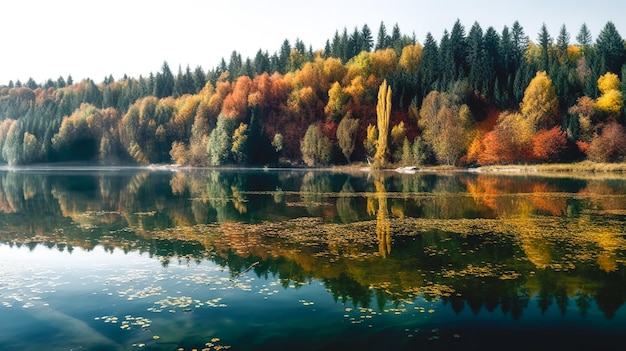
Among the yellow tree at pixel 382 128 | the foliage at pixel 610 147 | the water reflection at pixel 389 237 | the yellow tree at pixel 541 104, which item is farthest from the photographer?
the yellow tree at pixel 382 128

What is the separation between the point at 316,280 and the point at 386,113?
95.3 metres

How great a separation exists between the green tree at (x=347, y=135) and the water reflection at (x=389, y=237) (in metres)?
60.7

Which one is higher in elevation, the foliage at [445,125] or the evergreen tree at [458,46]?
the evergreen tree at [458,46]

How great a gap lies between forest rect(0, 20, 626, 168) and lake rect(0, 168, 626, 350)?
66.4 metres

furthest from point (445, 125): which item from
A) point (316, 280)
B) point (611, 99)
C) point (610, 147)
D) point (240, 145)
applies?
point (316, 280)

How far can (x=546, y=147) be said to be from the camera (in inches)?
3834

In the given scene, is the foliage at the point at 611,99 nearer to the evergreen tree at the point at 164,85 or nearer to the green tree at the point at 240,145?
the green tree at the point at 240,145

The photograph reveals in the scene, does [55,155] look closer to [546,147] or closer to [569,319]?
[546,147]

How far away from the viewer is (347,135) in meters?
113

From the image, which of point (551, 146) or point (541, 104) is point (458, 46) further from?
point (551, 146)

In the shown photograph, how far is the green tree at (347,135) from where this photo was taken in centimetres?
11281

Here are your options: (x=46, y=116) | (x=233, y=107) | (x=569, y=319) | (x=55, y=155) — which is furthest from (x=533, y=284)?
(x=46, y=116)

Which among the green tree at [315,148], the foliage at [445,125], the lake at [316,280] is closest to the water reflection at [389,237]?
the lake at [316,280]

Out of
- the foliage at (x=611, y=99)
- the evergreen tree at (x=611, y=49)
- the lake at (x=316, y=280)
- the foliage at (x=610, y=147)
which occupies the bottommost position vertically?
the lake at (x=316, y=280)
